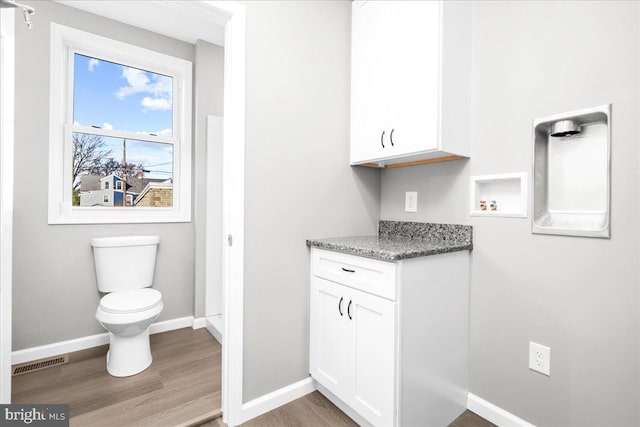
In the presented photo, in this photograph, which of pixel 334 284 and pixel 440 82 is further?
pixel 334 284

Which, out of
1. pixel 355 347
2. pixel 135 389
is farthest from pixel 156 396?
pixel 355 347

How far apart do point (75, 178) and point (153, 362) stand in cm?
147

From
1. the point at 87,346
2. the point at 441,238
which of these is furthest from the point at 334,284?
the point at 87,346

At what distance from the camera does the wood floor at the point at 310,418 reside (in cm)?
145

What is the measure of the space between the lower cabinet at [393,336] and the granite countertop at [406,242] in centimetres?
4

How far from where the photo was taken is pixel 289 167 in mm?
1629

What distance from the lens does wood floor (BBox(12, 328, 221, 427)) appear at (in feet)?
4.85

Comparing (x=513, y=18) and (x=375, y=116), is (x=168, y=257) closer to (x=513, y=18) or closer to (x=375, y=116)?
(x=375, y=116)

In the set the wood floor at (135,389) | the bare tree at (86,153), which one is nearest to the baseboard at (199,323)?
the wood floor at (135,389)

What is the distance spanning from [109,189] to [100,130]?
0.47 m

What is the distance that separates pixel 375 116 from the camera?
167 centimetres

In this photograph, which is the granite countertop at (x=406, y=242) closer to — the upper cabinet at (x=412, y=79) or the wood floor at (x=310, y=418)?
the upper cabinet at (x=412, y=79)

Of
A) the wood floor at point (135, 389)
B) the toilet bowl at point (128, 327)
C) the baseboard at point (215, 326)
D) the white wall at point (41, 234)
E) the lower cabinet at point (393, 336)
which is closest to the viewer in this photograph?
the lower cabinet at point (393, 336)

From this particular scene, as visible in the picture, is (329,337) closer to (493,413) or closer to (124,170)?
(493,413)
